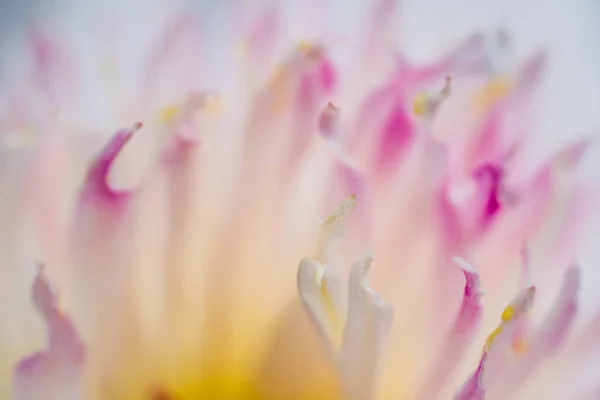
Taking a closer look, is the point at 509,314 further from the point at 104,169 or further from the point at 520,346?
the point at 104,169

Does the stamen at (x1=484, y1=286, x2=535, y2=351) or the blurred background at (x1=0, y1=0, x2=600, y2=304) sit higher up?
the blurred background at (x1=0, y1=0, x2=600, y2=304)

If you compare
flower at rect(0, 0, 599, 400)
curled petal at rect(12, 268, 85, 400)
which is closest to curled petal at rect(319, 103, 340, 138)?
flower at rect(0, 0, 599, 400)

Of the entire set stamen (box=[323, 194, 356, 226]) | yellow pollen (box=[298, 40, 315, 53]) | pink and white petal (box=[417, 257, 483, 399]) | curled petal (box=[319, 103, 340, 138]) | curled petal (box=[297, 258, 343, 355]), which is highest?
yellow pollen (box=[298, 40, 315, 53])

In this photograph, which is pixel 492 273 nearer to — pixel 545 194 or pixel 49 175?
pixel 545 194

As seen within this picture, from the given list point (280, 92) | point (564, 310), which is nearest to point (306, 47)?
point (280, 92)

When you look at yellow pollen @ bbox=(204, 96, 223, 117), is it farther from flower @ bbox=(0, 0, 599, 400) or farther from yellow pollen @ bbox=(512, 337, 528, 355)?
yellow pollen @ bbox=(512, 337, 528, 355)

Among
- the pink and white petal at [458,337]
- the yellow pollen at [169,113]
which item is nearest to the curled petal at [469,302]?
the pink and white petal at [458,337]

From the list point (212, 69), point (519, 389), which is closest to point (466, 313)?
point (519, 389)
